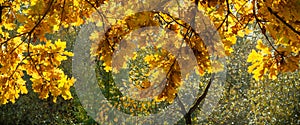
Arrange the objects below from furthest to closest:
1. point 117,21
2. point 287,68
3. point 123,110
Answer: point 123,110 < point 117,21 < point 287,68

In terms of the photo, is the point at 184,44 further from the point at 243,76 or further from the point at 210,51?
the point at 243,76

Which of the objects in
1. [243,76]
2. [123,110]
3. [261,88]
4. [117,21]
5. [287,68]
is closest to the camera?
[287,68]

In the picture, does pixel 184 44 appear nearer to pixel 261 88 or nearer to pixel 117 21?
pixel 117 21

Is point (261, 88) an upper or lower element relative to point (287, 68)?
lower

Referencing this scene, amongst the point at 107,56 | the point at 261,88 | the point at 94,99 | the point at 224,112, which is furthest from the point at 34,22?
the point at 94,99

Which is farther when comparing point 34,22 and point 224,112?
point 224,112

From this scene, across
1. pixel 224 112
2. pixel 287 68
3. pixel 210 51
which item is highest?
pixel 210 51

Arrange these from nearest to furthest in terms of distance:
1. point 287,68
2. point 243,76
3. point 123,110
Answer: point 287,68 → point 123,110 → point 243,76

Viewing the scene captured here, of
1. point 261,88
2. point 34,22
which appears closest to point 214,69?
point 34,22

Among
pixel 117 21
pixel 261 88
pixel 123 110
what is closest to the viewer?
pixel 117 21
